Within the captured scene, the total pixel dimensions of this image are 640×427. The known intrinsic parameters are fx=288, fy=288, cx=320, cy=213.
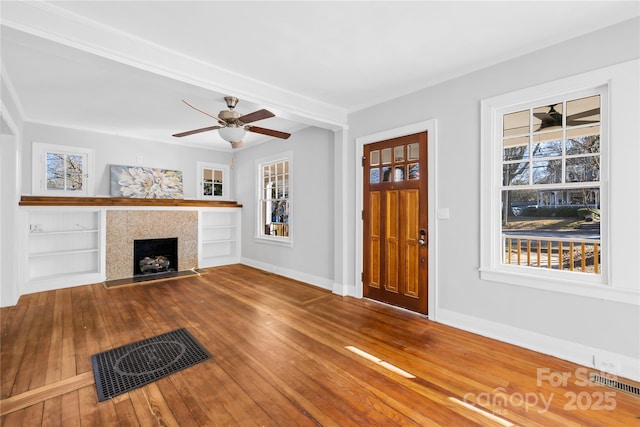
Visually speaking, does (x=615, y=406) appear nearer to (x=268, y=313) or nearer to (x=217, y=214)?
(x=268, y=313)

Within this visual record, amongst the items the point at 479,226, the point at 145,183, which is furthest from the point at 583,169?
the point at 145,183

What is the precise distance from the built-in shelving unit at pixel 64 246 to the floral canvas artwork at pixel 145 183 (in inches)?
26.7

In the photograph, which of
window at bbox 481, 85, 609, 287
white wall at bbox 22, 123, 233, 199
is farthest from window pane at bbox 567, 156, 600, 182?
white wall at bbox 22, 123, 233, 199

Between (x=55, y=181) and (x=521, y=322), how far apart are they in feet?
23.3

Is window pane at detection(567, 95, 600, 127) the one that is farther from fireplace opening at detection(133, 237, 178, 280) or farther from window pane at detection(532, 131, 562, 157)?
fireplace opening at detection(133, 237, 178, 280)

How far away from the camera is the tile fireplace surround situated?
5207 mm

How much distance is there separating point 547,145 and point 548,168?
227mm

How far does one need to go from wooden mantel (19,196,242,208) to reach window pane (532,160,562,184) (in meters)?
5.75

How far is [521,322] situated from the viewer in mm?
2752

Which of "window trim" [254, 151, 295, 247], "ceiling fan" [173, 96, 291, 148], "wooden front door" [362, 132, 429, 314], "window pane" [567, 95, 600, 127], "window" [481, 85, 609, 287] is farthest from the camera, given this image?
"window trim" [254, 151, 295, 247]

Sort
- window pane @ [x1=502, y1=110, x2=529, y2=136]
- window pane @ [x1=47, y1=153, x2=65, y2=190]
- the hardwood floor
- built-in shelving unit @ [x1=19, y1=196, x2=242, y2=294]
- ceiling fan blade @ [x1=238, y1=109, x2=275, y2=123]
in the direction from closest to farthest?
the hardwood floor < window pane @ [x1=502, y1=110, x2=529, y2=136] < ceiling fan blade @ [x1=238, y1=109, x2=275, y2=123] < built-in shelving unit @ [x1=19, y1=196, x2=242, y2=294] < window pane @ [x1=47, y1=153, x2=65, y2=190]

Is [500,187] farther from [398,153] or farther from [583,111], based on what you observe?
[398,153]

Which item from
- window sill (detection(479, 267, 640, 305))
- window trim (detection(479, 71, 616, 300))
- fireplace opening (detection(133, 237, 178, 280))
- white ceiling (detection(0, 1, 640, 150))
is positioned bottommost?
fireplace opening (detection(133, 237, 178, 280))

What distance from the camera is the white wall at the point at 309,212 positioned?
484cm
